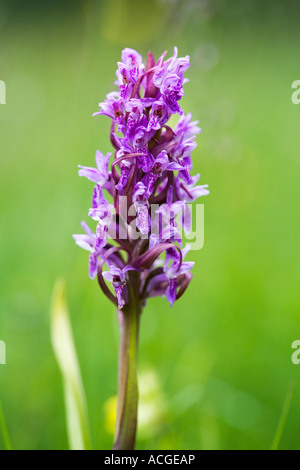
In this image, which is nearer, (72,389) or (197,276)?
(72,389)

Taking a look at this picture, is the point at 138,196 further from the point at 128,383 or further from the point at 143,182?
the point at 128,383

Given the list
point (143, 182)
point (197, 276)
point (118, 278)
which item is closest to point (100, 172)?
point (143, 182)

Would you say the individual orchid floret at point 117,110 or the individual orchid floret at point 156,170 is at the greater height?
the individual orchid floret at point 117,110

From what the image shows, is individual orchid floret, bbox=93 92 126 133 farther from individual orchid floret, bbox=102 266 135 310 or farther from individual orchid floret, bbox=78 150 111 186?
individual orchid floret, bbox=102 266 135 310

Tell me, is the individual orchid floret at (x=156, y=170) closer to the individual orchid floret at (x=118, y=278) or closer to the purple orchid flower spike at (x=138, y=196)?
the purple orchid flower spike at (x=138, y=196)

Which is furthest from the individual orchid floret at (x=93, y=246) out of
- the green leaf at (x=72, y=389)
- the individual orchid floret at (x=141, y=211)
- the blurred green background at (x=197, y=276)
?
the blurred green background at (x=197, y=276)
